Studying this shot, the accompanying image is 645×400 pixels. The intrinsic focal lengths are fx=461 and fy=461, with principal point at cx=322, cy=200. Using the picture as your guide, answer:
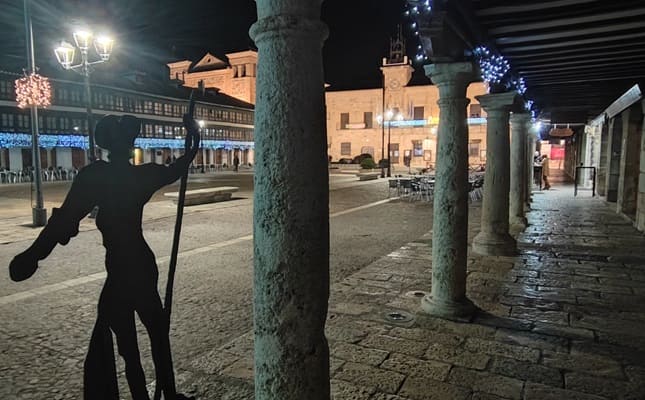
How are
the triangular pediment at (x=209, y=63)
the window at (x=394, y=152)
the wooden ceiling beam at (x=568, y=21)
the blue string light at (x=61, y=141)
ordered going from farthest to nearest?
the triangular pediment at (x=209, y=63)
the window at (x=394, y=152)
the blue string light at (x=61, y=141)
the wooden ceiling beam at (x=568, y=21)

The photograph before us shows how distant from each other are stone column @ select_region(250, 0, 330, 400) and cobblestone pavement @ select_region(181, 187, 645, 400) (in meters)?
1.10

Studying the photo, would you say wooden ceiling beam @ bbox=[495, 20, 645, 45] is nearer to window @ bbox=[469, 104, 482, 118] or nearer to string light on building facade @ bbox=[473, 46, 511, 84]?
string light on building facade @ bbox=[473, 46, 511, 84]

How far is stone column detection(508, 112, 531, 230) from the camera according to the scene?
9.53 meters

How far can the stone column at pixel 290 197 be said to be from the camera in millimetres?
1959

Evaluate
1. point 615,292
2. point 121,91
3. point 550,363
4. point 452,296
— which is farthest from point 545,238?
point 121,91

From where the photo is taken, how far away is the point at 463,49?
470cm

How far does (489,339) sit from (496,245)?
3487mm

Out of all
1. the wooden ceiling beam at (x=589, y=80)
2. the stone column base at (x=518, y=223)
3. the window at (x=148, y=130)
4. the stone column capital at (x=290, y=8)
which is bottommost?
the stone column base at (x=518, y=223)

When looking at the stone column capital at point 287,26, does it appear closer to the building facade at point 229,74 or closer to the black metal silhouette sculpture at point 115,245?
the black metal silhouette sculpture at point 115,245

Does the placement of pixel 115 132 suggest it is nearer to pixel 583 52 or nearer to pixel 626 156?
pixel 583 52

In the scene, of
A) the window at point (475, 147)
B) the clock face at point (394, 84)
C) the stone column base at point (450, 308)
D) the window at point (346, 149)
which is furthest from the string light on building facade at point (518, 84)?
the window at point (346, 149)

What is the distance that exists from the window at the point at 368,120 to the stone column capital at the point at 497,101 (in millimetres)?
48125

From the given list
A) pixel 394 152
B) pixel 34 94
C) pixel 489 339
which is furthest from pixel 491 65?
pixel 394 152

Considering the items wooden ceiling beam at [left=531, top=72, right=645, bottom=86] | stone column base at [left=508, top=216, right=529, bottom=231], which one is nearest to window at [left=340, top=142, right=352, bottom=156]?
stone column base at [left=508, top=216, right=529, bottom=231]
